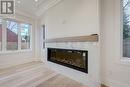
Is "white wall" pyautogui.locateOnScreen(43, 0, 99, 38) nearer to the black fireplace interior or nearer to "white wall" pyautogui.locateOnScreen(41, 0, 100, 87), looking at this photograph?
"white wall" pyautogui.locateOnScreen(41, 0, 100, 87)

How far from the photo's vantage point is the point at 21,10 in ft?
20.5

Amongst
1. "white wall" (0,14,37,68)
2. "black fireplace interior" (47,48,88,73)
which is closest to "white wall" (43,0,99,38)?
"black fireplace interior" (47,48,88,73)

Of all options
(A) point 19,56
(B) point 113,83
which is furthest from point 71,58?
(A) point 19,56

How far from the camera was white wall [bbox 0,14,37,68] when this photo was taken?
220 inches

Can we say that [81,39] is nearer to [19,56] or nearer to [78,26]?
[78,26]

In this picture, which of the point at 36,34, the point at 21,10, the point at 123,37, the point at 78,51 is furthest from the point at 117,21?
the point at 36,34

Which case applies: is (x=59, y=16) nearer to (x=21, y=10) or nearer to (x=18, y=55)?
(x=21, y=10)

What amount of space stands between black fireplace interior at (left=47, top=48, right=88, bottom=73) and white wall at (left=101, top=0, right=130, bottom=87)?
0.54 m

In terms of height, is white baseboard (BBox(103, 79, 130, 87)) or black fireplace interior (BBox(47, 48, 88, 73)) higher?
black fireplace interior (BBox(47, 48, 88, 73))

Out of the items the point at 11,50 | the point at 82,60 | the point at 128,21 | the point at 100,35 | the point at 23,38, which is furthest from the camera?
the point at 23,38

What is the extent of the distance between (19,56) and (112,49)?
16.5 feet

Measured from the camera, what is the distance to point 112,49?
3123 millimetres

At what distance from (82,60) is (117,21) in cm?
148

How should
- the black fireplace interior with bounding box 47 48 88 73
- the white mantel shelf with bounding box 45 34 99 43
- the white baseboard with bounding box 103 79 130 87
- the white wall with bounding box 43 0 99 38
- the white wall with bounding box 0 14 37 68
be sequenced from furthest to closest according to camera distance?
the white wall with bounding box 0 14 37 68, the black fireplace interior with bounding box 47 48 88 73, the white wall with bounding box 43 0 99 38, the white mantel shelf with bounding box 45 34 99 43, the white baseboard with bounding box 103 79 130 87
